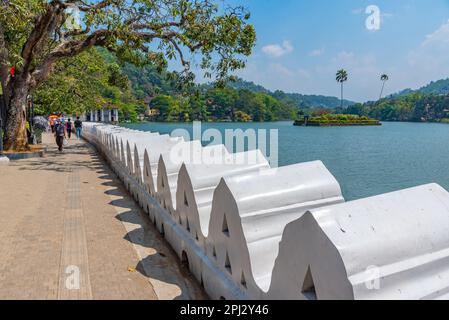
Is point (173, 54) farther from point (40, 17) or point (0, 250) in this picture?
point (0, 250)

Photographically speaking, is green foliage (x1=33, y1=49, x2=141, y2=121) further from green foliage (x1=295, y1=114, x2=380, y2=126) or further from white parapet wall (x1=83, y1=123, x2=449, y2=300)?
green foliage (x1=295, y1=114, x2=380, y2=126)

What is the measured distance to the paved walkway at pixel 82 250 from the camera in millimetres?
3908

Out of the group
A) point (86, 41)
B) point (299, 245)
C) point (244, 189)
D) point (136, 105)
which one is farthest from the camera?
point (136, 105)

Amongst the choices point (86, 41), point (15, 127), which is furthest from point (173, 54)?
point (15, 127)

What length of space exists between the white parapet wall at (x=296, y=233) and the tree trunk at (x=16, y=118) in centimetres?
1163

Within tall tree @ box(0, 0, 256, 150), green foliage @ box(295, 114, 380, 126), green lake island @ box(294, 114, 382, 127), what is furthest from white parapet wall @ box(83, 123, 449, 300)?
green foliage @ box(295, 114, 380, 126)

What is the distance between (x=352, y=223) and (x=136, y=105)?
10782 centimetres

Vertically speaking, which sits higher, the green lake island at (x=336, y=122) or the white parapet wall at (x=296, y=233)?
the green lake island at (x=336, y=122)

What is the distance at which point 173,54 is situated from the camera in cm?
1536

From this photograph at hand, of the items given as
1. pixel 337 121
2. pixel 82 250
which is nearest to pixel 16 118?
pixel 82 250

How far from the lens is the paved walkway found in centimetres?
391

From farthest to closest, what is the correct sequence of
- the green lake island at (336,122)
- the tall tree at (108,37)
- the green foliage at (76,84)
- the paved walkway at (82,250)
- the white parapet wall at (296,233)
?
1. the green lake island at (336,122)
2. the green foliage at (76,84)
3. the tall tree at (108,37)
4. the paved walkway at (82,250)
5. the white parapet wall at (296,233)

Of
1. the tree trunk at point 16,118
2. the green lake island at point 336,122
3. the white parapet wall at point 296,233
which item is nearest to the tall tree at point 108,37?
the tree trunk at point 16,118

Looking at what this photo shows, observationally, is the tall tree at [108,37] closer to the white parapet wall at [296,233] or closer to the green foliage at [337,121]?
the white parapet wall at [296,233]
